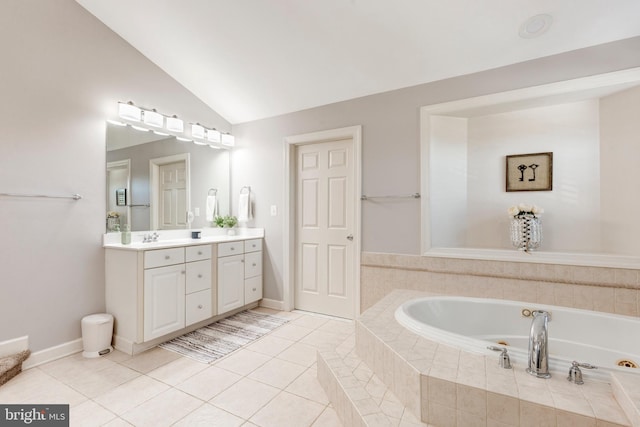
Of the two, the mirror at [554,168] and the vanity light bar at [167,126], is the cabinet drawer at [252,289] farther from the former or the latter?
the mirror at [554,168]

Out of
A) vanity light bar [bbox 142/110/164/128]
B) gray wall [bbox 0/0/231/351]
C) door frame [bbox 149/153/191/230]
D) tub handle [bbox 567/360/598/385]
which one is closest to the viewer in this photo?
tub handle [bbox 567/360/598/385]

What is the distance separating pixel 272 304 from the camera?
3590 mm

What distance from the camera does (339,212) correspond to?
3273 millimetres

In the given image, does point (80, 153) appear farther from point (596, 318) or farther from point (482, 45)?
point (596, 318)

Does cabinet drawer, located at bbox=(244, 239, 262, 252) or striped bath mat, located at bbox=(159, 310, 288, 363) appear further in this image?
cabinet drawer, located at bbox=(244, 239, 262, 252)

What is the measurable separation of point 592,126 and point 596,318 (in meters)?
1.61

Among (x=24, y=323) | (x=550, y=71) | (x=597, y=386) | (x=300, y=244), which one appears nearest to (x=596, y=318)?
(x=597, y=386)

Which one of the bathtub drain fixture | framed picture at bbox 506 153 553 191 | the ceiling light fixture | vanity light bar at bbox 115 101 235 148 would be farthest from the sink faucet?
vanity light bar at bbox 115 101 235 148

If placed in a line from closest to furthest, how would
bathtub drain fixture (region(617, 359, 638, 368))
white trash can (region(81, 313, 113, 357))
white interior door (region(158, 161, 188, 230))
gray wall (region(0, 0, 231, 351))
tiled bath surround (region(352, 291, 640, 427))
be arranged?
tiled bath surround (region(352, 291, 640, 427)) → bathtub drain fixture (region(617, 359, 638, 368)) → gray wall (region(0, 0, 231, 351)) → white trash can (region(81, 313, 113, 357)) → white interior door (region(158, 161, 188, 230))

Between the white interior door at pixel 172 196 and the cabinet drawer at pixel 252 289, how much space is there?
3.15 feet

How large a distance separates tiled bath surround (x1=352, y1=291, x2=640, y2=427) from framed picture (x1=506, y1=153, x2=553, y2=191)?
6.17ft

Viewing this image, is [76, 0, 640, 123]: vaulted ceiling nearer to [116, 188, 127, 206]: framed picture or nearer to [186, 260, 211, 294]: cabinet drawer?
[116, 188, 127, 206]: framed picture

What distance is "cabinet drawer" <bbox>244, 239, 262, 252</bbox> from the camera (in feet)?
11.1

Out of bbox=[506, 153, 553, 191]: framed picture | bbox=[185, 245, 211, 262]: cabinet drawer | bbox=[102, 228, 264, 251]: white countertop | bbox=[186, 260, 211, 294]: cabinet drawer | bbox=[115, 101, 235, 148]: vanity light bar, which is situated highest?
bbox=[115, 101, 235, 148]: vanity light bar
